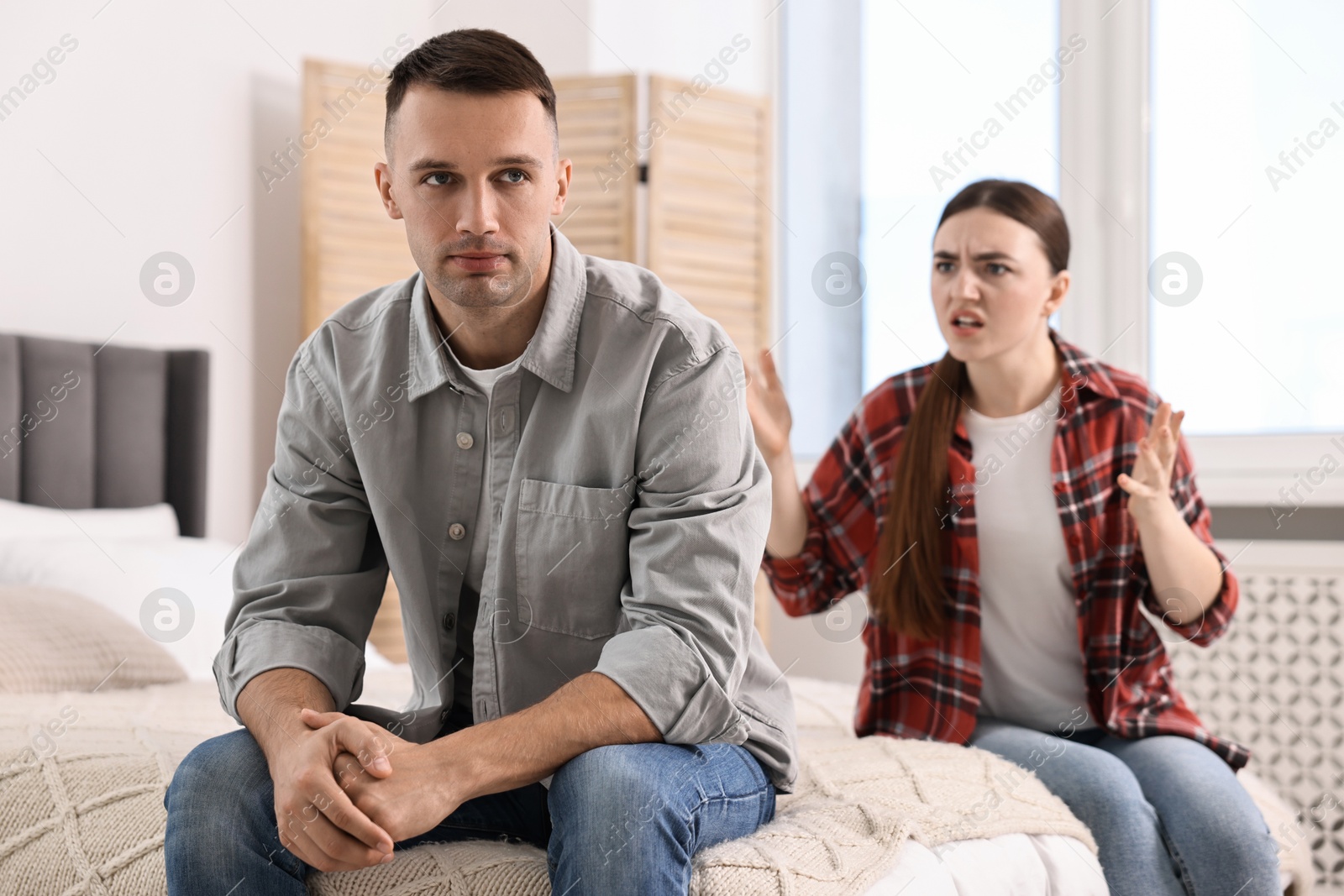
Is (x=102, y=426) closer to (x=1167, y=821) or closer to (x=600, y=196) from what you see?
(x=600, y=196)

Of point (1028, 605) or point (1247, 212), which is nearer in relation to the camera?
point (1028, 605)

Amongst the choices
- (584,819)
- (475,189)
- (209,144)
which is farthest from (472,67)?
(209,144)

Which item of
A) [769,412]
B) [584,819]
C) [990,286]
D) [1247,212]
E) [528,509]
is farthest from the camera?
[1247,212]

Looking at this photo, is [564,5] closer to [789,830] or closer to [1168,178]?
[1168,178]

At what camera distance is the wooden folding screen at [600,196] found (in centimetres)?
295

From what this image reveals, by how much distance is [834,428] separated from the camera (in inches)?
137

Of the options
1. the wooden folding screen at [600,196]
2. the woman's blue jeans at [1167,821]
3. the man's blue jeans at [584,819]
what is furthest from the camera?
the wooden folding screen at [600,196]

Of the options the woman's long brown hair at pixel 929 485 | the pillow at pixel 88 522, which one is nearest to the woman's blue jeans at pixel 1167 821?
the woman's long brown hair at pixel 929 485

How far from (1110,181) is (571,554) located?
2119 mm

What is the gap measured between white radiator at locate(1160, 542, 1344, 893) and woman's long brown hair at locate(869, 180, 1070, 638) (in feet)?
3.30

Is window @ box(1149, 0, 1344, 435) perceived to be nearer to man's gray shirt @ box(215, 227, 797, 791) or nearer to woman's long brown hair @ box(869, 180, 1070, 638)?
woman's long brown hair @ box(869, 180, 1070, 638)

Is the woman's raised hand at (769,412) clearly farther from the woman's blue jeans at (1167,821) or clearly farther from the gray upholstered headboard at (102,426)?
the gray upholstered headboard at (102,426)

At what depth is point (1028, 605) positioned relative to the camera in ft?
5.69

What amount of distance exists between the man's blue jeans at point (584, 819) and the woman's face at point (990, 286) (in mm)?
870
